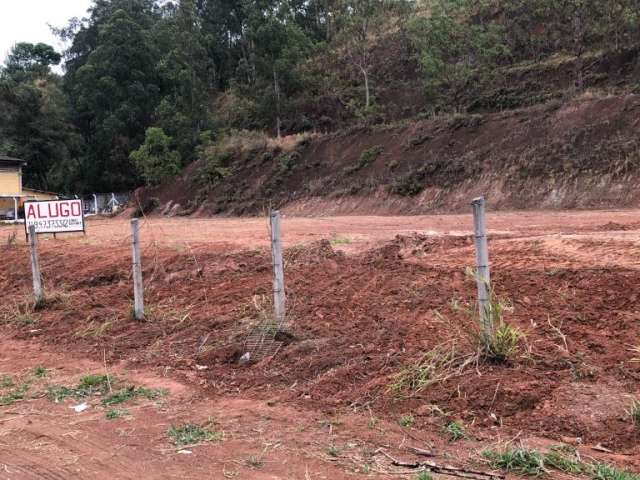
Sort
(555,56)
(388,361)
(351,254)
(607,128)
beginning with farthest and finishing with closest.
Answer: (555,56) < (607,128) < (351,254) < (388,361)

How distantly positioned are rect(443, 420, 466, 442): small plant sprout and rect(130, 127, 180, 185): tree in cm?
4294

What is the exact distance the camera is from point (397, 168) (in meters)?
30.4

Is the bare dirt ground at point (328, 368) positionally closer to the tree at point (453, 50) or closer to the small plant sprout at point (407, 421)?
the small plant sprout at point (407, 421)

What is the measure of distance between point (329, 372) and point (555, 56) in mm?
37048

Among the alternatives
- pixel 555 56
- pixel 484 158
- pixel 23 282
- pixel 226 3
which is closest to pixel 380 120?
pixel 555 56

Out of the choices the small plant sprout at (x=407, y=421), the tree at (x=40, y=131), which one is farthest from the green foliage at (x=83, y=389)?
the tree at (x=40, y=131)

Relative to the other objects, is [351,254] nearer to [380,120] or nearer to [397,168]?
[397,168]

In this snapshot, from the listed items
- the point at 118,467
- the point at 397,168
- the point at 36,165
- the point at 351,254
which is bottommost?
the point at 118,467

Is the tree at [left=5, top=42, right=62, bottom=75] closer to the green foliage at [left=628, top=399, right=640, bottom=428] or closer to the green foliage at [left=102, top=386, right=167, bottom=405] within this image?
the green foliage at [left=102, top=386, right=167, bottom=405]

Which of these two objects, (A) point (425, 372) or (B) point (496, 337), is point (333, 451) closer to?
(A) point (425, 372)

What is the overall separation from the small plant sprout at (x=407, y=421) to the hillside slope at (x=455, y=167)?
1813 centimetres

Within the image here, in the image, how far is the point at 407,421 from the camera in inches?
181

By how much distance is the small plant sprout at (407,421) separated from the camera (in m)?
4.57

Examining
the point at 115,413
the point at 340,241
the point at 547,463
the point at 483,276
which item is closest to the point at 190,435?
the point at 115,413
